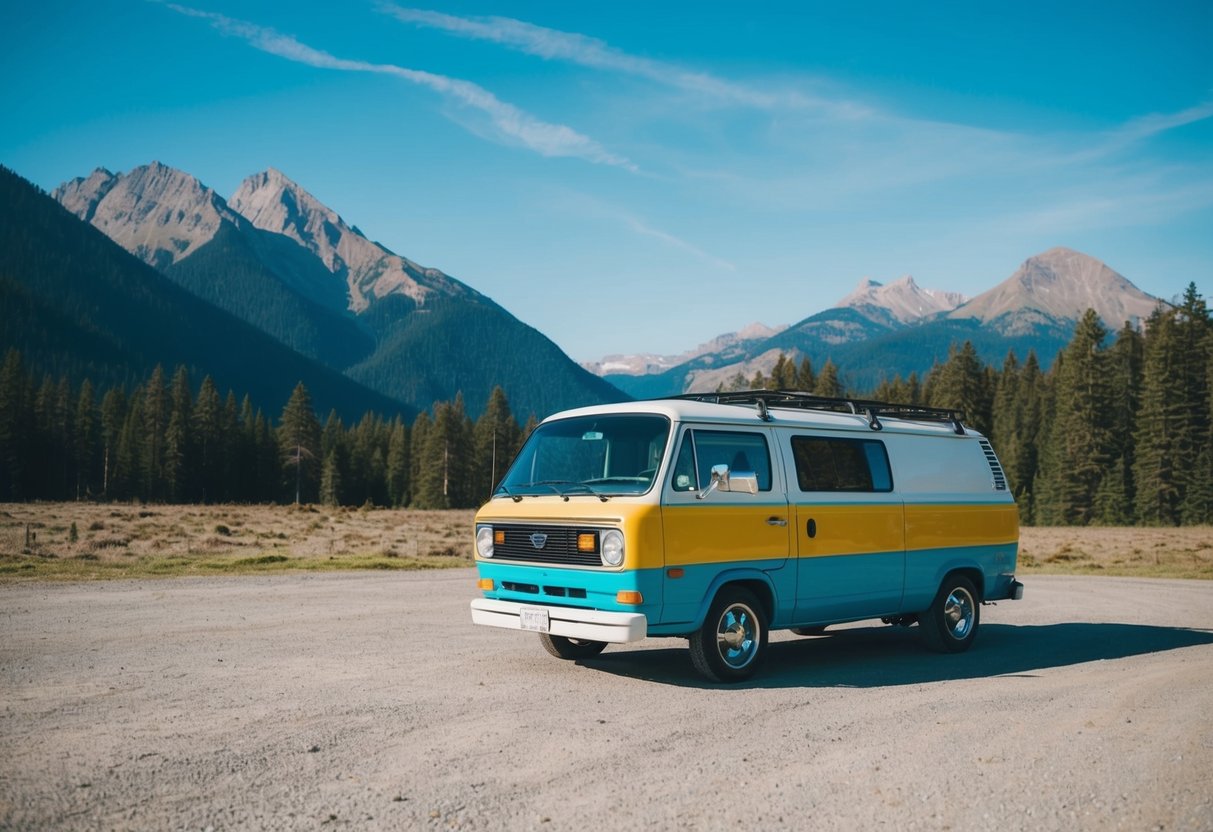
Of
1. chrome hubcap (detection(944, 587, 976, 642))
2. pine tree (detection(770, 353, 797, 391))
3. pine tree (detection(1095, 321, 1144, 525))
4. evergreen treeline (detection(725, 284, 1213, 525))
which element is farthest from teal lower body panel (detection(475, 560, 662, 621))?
pine tree (detection(770, 353, 797, 391))

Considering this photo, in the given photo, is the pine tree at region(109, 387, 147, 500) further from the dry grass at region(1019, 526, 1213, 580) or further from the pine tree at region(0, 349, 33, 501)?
the dry grass at region(1019, 526, 1213, 580)

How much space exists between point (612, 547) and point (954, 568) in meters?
5.37

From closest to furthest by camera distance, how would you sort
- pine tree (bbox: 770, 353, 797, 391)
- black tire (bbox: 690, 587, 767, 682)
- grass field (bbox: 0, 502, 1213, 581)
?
black tire (bbox: 690, 587, 767, 682) → grass field (bbox: 0, 502, 1213, 581) → pine tree (bbox: 770, 353, 797, 391)

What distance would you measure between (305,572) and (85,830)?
1738cm

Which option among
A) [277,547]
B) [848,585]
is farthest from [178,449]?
[848,585]

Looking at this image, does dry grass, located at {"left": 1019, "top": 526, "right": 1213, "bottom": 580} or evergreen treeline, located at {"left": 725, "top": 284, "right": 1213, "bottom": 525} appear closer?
dry grass, located at {"left": 1019, "top": 526, "right": 1213, "bottom": 580}

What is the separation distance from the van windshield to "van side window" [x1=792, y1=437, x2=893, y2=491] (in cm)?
182

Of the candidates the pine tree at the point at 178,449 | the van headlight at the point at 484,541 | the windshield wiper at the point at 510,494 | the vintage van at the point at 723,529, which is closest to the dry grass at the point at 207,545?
the van headlight at the point at 484,541

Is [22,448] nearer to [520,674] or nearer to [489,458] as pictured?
[489,458]

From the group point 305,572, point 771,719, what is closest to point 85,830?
point 771,719

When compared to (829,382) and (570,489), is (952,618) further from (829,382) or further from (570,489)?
(829,382)

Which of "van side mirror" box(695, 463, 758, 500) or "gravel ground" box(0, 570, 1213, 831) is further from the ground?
"van side mirror" box(695, 463, 758, 500)

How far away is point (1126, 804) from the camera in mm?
5426

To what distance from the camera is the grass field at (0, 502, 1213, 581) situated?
2150cm
